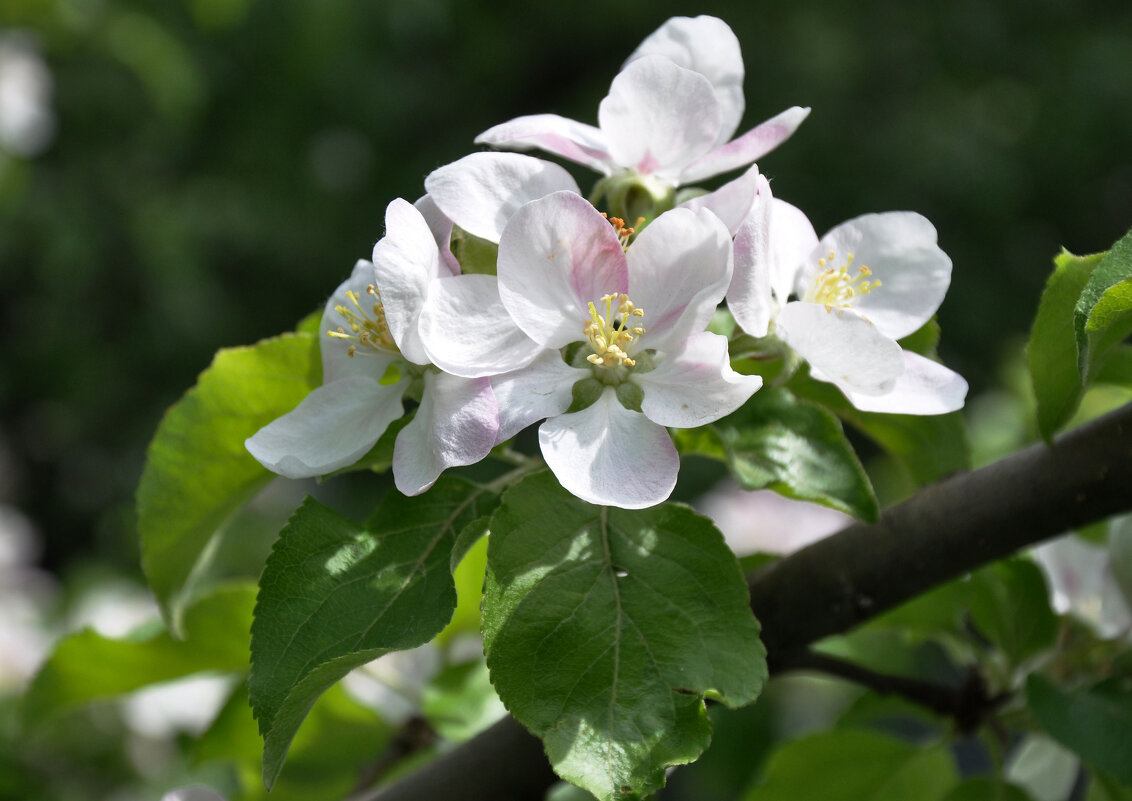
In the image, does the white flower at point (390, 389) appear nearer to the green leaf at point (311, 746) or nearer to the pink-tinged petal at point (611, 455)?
the pink-tinged petal at point (611, 455)

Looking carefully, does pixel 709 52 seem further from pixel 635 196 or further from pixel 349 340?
pixel 349 340

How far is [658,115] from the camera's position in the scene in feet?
1.86

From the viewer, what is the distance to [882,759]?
2.50 feet

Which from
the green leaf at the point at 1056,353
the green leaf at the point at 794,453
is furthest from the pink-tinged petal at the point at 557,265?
the green leaf at the point at 1056,353

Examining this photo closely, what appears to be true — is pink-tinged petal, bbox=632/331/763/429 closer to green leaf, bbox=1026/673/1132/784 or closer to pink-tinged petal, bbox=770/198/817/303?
pink-tinged petal, bbox=770/198/817/303

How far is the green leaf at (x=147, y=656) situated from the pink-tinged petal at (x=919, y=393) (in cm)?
46

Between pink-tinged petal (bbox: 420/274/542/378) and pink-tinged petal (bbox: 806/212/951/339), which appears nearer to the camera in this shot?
pink-tinged petal (bbox: 420/274/542/378)

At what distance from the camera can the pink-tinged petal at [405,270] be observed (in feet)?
1.55

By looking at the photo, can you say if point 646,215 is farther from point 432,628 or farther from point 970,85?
point 970,85

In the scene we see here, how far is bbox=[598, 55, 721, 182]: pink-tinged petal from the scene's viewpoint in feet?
1.84

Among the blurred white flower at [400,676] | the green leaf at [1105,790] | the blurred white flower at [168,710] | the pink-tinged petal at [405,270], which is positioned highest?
the pink-tinged petal at [405,270]

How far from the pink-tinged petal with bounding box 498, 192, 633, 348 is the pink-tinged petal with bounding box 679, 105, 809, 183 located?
4.3 inches

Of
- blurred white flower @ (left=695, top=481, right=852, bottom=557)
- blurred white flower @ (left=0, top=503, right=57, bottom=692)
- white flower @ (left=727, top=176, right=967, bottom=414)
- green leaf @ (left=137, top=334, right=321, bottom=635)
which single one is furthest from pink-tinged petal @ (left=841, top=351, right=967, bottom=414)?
blurred white flower @ (left=695, top=481, right=852, bottom=557)

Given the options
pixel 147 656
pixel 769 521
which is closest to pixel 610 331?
pixel 147 656
